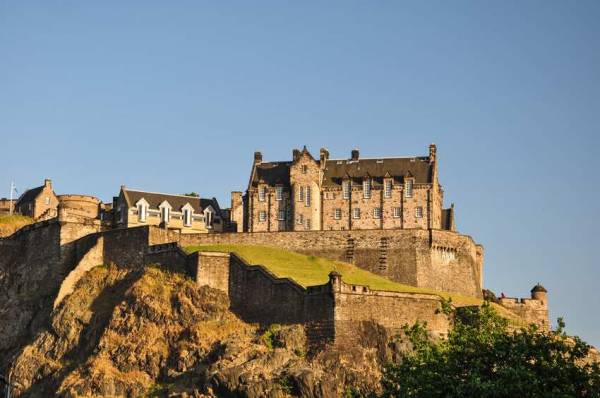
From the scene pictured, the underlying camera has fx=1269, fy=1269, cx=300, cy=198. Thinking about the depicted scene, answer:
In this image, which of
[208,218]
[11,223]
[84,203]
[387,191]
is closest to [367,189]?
[387,191]

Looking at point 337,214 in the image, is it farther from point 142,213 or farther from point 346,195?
point 142,213

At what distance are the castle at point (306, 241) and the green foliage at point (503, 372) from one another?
2395 cm

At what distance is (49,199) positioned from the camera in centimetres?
12200

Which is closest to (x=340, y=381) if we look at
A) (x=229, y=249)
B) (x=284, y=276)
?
(x=284, y=276)

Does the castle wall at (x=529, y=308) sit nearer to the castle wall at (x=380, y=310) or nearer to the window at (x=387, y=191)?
the window at (x=387, y=191)

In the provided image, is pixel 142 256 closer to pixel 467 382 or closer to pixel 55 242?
Answer: pixel 55 242

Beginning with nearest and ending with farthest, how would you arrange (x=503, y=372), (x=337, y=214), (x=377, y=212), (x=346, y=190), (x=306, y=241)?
1. (x=503, y=372)
2. (x=306, y=241)
3. (x=377, y=212)
4. (x=337, y=214)
5. (x=346, y=190)

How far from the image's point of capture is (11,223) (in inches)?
4449

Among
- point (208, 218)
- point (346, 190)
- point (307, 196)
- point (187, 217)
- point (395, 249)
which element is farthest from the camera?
point (208, 218)

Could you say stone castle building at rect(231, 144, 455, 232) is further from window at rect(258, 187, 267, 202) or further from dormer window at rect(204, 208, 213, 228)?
dormer window at rect(204, 208, 213, 228)

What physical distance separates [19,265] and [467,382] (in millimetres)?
56104

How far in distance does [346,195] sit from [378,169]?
3544 millimetres

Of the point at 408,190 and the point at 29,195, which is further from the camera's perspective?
the point at 29,195

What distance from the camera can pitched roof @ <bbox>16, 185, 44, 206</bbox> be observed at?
123 metres
